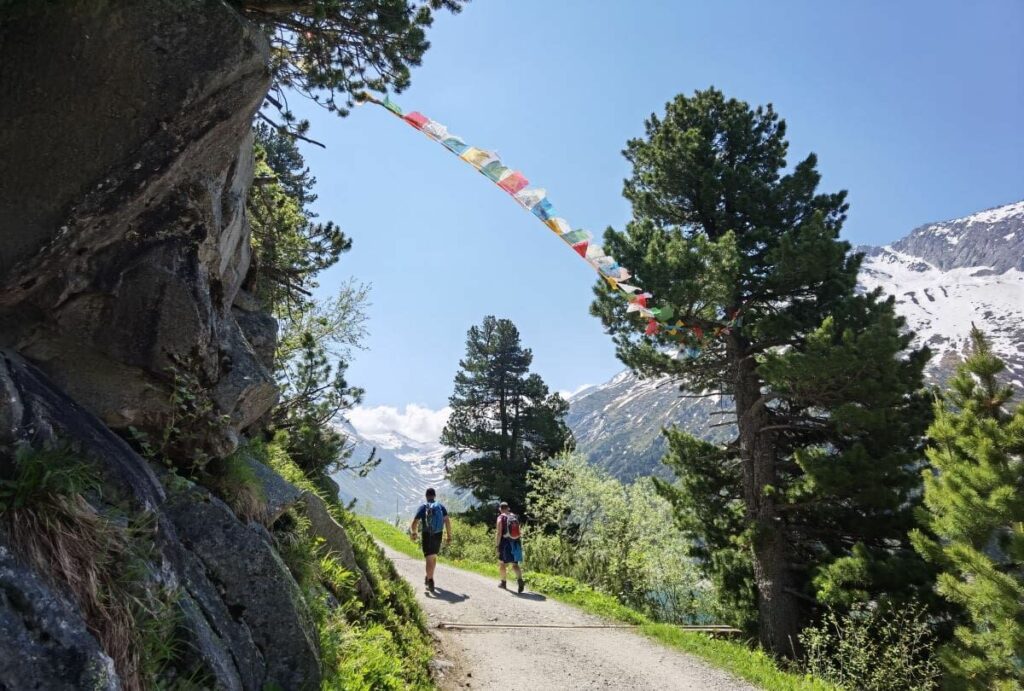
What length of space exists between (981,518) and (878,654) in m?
3.50

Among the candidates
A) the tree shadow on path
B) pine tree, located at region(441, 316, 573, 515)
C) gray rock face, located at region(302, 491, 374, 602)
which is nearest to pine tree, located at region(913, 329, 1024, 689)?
the tree shadow on path

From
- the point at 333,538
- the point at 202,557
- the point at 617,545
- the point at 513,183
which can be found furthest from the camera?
the point at 617,545

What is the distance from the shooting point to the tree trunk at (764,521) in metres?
13.5

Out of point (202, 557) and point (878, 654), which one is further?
point (878, 654)

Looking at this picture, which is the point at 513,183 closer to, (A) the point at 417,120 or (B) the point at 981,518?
(A) the point at 417,120

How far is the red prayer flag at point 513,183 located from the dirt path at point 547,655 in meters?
7.96

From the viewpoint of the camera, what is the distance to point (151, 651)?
3.33 metres

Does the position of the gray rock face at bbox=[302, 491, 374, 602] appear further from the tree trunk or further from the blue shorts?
the tree trunk

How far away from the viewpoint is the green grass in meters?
8.48

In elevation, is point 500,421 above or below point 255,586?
above

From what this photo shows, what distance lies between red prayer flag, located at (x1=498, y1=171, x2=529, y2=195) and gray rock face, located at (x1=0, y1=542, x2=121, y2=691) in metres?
9.88

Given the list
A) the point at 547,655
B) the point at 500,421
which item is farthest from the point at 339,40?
the point at 500,421

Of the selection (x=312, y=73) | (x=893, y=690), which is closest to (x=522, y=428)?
(x=893, y=690)

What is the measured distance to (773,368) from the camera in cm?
1327
